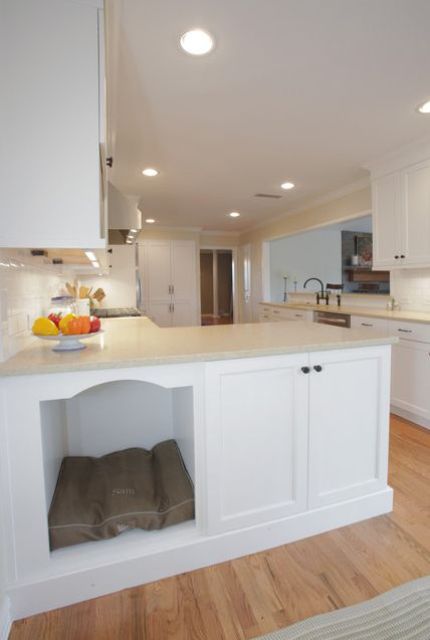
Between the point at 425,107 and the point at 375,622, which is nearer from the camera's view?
the point at 375,622

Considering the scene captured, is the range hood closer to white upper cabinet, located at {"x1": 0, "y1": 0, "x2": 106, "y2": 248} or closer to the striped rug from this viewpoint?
white upper cabinet, located at {"x1": 0, "y1": 0, "x2": 106, "y2": 248}

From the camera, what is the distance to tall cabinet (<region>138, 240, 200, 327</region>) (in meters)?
6.65

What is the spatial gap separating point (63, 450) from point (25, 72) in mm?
1633

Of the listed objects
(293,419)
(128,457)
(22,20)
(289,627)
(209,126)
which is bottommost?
(289,627)

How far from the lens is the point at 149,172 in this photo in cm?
365

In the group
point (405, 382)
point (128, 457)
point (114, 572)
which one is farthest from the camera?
point (405, 382)

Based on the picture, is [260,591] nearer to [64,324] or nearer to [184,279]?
[64,324]

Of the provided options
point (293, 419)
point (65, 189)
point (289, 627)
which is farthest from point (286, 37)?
point (289, 627)

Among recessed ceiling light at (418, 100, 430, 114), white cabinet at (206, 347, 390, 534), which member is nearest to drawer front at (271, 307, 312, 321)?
recessed ceiling light at (418, 100, 430, 114)

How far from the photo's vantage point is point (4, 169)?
1.19 m

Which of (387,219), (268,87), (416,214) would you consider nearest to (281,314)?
(387,219)

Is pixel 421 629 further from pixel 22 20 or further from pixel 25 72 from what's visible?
pixel 22 20

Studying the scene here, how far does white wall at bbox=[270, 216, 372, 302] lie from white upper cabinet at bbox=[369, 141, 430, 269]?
3.23 metres

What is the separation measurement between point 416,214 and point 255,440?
2.66 meters
